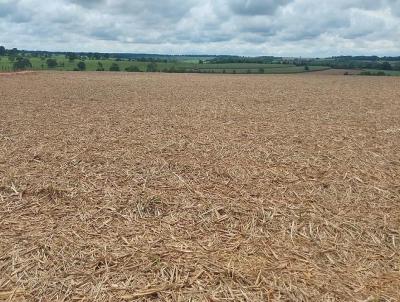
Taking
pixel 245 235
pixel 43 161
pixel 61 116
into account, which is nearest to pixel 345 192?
pixel 245 235

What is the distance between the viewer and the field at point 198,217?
444cm

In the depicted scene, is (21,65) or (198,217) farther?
(21,65)

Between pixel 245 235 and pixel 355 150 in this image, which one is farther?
pixel 355 150

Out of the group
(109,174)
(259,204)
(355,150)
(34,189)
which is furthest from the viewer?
(355,150)

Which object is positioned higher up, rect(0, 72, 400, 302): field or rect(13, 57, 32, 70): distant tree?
rect(0, 72, 400, 302): field

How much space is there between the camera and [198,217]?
6.01m

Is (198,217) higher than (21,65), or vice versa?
(198,217)

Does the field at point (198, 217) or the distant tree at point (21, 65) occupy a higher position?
the field at point (198, 217)

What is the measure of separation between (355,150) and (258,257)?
6.26 m

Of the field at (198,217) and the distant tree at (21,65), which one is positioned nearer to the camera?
the field at (198,217)

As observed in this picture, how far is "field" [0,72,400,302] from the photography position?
4.44m

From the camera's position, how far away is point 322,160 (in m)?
9.06

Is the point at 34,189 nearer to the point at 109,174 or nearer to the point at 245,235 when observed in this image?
the point at 109,174

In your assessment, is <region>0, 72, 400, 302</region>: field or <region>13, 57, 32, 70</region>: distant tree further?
<region>13, 57, 32, 70</region>: distant tree
